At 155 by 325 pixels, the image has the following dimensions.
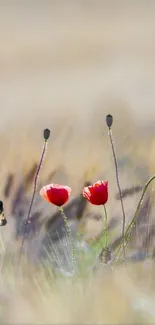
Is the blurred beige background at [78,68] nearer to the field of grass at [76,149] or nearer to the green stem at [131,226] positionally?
the field of grass at [76,149]

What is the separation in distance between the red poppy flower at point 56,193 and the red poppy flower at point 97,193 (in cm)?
4

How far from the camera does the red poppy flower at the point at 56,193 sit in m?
1.18

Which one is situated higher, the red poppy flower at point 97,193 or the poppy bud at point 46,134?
the poppy bud at point 46,134

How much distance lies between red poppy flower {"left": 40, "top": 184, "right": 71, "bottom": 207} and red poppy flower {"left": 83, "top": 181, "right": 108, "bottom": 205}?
43mm

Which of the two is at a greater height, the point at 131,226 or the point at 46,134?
the point at 46,134

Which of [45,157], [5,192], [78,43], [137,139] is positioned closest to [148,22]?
[78,43]

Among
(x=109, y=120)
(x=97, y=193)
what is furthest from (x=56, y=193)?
(x=109, y=120)

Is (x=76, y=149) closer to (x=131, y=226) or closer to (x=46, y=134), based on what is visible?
(x=46, y=134)

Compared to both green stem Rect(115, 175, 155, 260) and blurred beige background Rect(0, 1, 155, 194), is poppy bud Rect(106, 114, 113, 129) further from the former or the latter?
green stem Rect(115, 175, 155, 260)

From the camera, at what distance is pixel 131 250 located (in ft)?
3.91

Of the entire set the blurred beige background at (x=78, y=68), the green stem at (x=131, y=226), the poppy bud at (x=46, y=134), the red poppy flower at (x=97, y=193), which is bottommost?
the green stem at (x=131, y=226)

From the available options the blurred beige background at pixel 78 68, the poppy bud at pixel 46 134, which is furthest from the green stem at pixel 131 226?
the poppy bud at pixel 46 134

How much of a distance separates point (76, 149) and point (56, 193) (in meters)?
0.12

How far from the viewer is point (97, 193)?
47.3 inches
